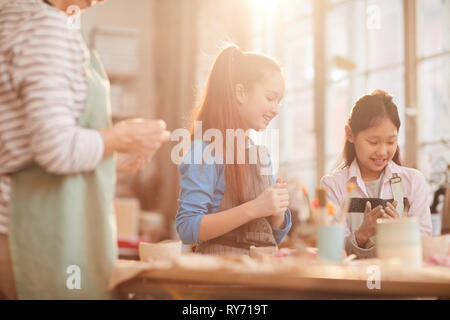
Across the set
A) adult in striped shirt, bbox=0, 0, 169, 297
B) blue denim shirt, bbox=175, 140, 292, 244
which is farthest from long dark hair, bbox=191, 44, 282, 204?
adult in striped shirt, bbox=0, 0, 169, 297

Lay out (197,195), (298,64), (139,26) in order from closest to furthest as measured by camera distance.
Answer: (197,195) < (298,64) < (139,26)

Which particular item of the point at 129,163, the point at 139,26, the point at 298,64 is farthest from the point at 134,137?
the point at 139,26

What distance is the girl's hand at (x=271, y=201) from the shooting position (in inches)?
47.1

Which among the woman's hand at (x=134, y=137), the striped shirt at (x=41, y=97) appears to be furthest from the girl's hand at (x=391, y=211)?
the striped shirt at (x=41, y=97)

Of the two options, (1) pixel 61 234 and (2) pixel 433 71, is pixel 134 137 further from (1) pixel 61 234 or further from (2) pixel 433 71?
(2) pixel 433 71

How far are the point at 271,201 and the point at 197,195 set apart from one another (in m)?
0.19

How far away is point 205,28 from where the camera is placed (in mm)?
4840

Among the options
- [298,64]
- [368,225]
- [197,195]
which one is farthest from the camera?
[298,64]

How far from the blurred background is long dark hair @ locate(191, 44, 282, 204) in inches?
4.0

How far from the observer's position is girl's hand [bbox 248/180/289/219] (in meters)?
1.20

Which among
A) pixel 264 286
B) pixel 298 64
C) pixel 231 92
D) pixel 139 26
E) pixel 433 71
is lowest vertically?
pixel 264 286

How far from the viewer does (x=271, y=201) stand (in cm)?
120

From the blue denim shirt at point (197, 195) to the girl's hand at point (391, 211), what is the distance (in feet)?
0.94

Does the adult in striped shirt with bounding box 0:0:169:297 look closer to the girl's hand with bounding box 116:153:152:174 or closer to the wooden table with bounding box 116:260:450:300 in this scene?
the girl's hand with bounding box 116:153:152:174
